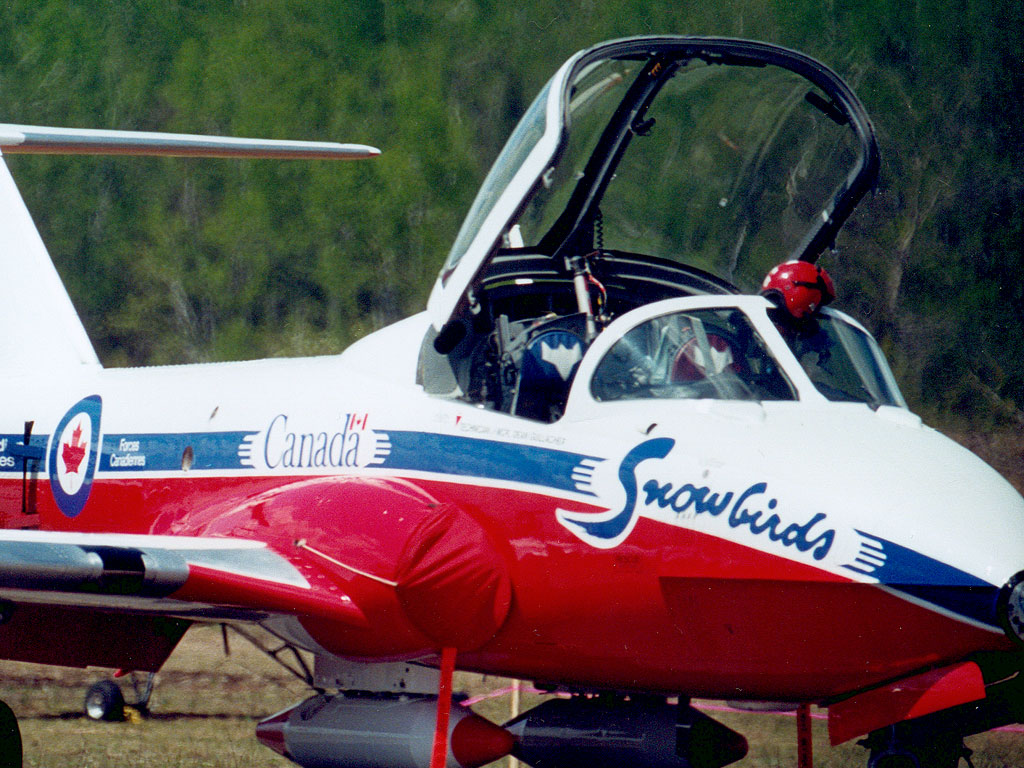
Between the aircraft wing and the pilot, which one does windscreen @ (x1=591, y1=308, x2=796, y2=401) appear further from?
the aircraft wing

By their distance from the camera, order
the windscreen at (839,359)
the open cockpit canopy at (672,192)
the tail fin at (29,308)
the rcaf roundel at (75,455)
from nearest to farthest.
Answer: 1. the windscreen at (839,359)
2. the open cockpit canopy at (672,192)
3. the rcaf roundel at (75,455)
4. the tail fin at (29,308)

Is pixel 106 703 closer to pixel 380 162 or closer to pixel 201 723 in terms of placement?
pixel 201 723

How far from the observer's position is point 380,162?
19.8 m

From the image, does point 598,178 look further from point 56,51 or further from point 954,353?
point 56,51

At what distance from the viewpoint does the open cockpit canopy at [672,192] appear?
6055mm

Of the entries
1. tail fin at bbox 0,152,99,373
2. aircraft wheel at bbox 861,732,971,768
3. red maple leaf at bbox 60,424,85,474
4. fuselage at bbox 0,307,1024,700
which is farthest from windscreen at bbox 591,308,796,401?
tail fin at bbox 0,152,99,373

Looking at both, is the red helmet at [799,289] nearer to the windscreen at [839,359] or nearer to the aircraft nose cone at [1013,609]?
the windscreen at [839,359]

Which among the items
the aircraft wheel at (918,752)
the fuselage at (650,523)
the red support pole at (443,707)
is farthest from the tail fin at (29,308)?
the aircraft wheel at (918,752)

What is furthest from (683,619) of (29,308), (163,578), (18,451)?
(29,308)

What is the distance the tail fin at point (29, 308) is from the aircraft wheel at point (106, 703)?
236cm

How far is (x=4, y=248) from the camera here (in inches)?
344

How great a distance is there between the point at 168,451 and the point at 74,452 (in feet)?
3.21

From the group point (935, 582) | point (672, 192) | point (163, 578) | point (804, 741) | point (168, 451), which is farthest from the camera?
point (168, 451)

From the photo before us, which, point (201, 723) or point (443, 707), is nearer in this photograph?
point (443, 707)
